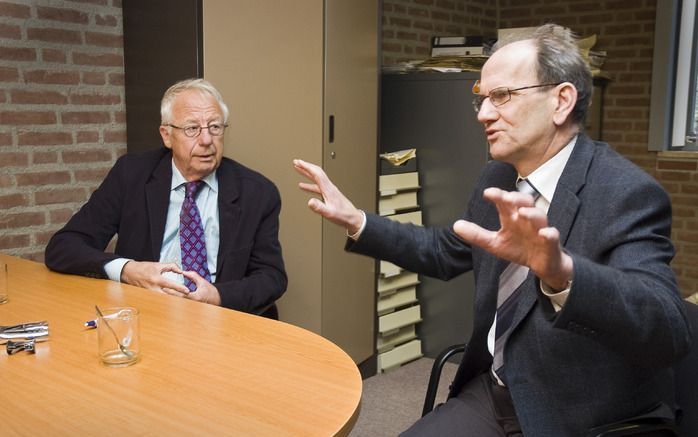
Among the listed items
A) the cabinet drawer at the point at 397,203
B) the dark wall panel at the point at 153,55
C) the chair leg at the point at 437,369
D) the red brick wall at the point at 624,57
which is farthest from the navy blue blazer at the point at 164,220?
the red brick wall at the point at 624,57

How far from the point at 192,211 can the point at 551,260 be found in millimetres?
1488

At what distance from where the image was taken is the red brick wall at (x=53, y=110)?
2617 mm

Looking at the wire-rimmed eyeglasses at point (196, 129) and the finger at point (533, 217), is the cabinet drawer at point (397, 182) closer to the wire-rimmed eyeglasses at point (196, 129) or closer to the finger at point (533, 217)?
the wire-rimmed eyeglasses at point (196, 129)

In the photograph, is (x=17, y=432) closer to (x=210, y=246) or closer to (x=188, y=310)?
(x=188, y=310)

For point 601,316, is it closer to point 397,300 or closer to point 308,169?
point 308,169

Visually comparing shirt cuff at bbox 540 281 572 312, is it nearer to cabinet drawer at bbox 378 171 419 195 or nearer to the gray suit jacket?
the gray suit jacket

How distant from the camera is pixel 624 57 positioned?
4648 millimetres

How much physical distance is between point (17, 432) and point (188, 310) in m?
0.68

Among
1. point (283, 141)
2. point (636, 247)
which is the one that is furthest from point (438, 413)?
point (283, 141)

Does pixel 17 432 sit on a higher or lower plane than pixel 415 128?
lower

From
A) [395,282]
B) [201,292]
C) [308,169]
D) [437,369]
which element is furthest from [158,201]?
[395,282]

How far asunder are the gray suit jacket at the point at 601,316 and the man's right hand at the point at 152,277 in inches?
36.3

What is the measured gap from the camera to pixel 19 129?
264cm

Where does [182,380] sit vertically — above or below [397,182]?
below
